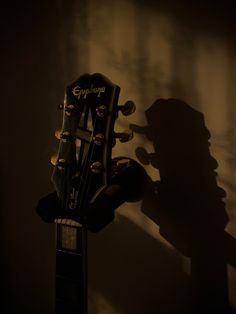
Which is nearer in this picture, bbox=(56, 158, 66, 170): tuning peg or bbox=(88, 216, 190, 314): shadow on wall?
bbox=(56, 158, 66, 170): tuning peg

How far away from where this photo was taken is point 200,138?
943 millimetres

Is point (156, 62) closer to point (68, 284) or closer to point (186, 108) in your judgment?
point (186, 108)

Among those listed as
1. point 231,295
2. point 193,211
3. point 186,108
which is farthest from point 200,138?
point 231,295

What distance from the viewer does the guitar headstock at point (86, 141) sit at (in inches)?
31.8

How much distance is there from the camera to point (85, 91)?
0.87m

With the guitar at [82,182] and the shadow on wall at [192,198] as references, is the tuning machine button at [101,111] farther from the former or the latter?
the shadow on wall at [192,198]

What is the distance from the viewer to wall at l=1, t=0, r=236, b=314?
0.93 metres

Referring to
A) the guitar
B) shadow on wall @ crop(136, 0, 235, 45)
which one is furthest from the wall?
the guitar

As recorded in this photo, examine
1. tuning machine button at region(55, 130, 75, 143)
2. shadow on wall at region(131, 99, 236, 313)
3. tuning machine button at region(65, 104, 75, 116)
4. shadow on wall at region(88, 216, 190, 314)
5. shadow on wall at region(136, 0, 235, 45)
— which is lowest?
shadow on wall at region(88, 216, 190, 314)

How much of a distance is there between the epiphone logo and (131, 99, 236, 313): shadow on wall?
0.23 metres

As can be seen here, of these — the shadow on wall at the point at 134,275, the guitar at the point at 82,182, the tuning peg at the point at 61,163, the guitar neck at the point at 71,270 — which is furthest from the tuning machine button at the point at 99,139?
the shadow on wall at the point at 134,275

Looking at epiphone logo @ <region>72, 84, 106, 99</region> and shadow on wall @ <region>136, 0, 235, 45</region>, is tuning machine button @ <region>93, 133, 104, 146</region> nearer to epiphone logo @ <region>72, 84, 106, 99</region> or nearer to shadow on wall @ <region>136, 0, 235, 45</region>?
epiphone logo @ <region>72, 84, 106, 99</region>

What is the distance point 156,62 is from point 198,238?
57 centimetres

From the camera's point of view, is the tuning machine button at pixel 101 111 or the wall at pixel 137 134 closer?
the tuning machine button at pixel 101 111
